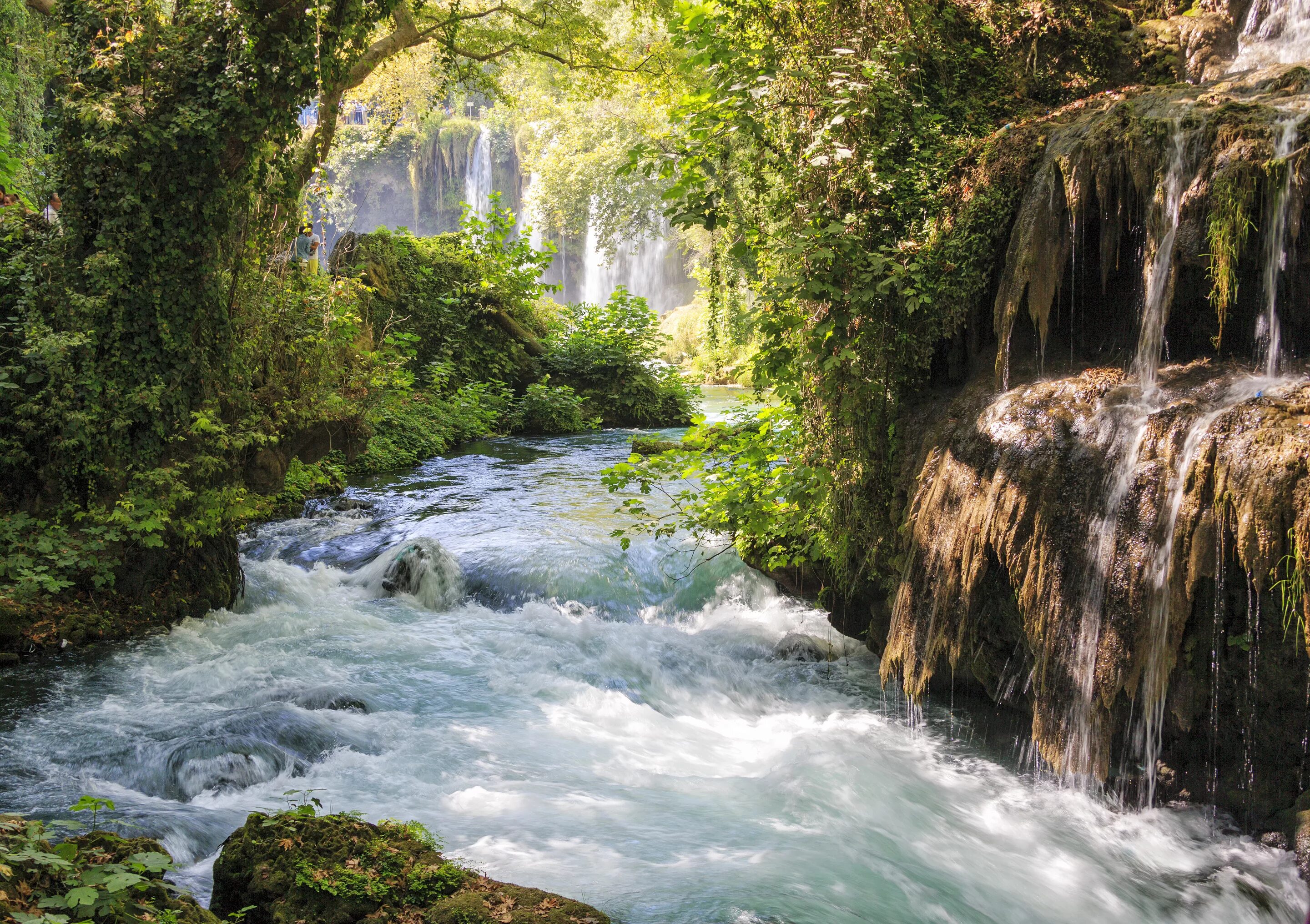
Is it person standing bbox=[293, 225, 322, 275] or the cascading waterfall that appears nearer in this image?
the cascading waterfall

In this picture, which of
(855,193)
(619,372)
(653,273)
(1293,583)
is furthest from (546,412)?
(653,273)

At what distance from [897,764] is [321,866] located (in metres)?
3.43

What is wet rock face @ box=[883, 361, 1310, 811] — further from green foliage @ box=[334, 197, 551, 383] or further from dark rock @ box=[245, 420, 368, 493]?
green foliage @ box=[334, 197, 551, 383]

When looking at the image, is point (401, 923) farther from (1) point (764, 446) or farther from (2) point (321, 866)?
(1) point (764, 446)

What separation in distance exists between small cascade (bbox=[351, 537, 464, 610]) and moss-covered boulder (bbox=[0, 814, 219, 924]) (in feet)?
17.1

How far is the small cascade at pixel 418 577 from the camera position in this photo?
8086 millimetres

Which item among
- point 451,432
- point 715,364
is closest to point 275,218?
point 451,432

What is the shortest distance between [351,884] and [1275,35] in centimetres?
773

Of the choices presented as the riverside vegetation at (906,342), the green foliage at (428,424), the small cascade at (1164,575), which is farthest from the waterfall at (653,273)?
the small cascade at (1164,575)

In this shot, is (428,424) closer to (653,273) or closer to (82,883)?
(82,883)

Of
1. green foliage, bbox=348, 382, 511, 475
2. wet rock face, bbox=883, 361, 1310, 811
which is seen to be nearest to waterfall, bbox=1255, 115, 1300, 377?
wet rock face, bbox=883, 361, 1310, 811

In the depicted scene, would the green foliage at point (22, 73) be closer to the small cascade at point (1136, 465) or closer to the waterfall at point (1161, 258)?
the small cascade at point (1136, 465)

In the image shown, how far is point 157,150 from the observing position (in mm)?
6121

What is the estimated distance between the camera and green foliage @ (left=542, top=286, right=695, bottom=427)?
18906 mm
